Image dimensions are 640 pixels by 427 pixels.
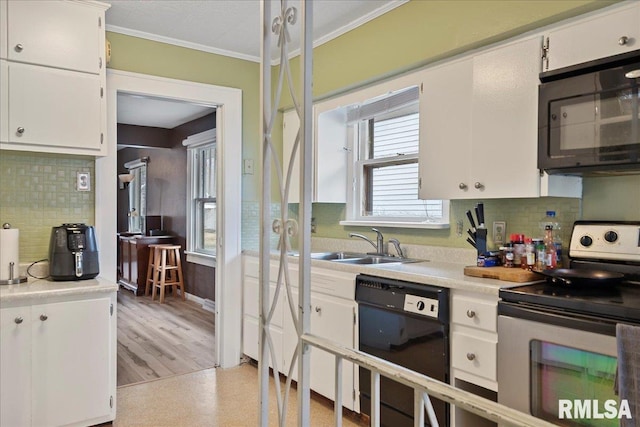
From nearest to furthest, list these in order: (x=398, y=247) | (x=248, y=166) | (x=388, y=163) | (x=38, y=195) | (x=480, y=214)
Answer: (x=480, y=214), (x=38, y=195), (x=398, y=247), (x=388, y=163), (x=248, y=166)

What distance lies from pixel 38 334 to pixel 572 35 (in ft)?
9.49

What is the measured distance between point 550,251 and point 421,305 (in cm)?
64

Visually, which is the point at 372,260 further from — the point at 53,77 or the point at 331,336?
the point at 53,77

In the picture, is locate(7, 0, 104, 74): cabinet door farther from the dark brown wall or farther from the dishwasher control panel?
the dark brown wall

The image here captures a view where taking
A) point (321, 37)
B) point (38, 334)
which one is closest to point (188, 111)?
point (321, 37)

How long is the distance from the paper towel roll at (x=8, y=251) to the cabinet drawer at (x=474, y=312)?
236 centimetres

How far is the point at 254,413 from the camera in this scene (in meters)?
2.78

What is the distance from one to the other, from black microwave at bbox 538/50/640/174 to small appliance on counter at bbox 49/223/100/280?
A: 2.51 metres

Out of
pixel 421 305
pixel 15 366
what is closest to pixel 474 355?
pixel 421 305

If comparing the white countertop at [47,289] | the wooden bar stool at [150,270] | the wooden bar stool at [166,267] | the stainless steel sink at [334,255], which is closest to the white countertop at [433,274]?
the stainless steel sink at [334,255]

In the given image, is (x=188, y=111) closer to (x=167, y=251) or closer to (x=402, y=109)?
(x=167, y=251)

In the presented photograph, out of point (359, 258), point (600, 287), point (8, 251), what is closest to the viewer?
point (600, 287)

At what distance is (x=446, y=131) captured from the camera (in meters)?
2.43

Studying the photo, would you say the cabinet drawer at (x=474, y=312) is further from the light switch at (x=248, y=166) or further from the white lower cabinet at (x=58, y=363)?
the light switch at (x=248, y=166)
